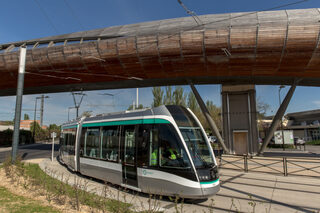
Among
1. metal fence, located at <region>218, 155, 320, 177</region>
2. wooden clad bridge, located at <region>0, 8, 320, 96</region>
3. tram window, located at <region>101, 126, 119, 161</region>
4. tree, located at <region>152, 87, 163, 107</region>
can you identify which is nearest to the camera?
tram window, located at <region>101, 126, 119, 161</region>

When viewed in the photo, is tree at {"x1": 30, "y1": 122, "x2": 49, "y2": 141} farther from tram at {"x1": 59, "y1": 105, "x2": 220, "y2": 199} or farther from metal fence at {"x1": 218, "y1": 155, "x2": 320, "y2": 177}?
metal fence at {"x1": 218, "y1": 155, "x2": 320, "y2": 177}

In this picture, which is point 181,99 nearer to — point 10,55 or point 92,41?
point 92,41

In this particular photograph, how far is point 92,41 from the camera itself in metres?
16.8

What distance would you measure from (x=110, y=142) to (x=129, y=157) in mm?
1403

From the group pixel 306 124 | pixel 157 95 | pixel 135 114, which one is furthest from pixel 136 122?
pixel 306 124

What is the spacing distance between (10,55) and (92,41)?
28.9ft

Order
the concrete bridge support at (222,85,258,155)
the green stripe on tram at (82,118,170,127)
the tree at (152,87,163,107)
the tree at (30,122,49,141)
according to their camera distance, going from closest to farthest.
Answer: the green stripe on tram at (82,118,170,127)
the concrete bridge support at (222,85,258,155)
the tree at (152,87,163,107)
the tree at (30,122,49,141)

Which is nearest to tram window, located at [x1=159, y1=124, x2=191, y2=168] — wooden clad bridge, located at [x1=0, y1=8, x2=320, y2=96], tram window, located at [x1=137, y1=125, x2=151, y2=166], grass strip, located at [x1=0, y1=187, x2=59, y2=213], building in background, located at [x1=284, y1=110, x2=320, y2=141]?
tram window, located at [x1=137, y1=125, x2=151, y2=166]

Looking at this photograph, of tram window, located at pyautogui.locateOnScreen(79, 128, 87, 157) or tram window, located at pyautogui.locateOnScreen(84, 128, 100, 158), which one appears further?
tram window, located at pyautogui.locateOnScreen(79, 128, 87, 157)

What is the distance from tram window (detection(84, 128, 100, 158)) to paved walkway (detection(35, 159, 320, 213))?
127 centimetres

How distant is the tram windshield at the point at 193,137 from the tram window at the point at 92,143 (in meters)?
4.04

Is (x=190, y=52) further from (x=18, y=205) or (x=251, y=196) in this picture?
(x=18, y=205)

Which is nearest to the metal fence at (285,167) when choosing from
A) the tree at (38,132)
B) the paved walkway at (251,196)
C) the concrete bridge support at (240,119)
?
the paved walkway at (251,196)

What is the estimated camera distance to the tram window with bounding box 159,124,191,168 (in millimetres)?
6051
